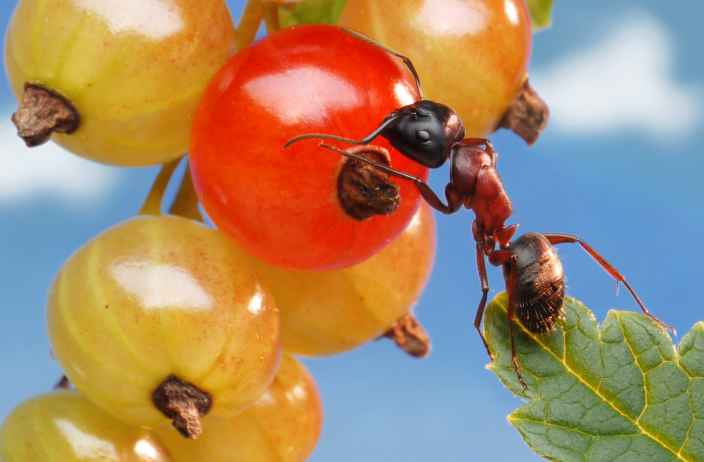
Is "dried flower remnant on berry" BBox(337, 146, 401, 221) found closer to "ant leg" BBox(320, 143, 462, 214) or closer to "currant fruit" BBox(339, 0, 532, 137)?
"ant leg" BBox(320, 143, 462, 214)

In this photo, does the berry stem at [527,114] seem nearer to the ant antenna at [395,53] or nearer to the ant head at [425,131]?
the ant head at [425,131]

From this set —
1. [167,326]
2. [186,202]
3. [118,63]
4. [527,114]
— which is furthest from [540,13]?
[167,326]

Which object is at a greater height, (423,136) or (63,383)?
(423,136)

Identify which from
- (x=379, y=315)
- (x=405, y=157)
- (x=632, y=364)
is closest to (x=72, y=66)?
(x=405, y=157)

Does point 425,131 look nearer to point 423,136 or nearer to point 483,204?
point 423,136

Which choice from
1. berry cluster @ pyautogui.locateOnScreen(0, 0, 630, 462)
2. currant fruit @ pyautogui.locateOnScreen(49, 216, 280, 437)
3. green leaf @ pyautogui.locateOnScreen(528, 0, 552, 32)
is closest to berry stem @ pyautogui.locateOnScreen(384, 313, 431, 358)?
berry cluster @ pyautogui.locateOnScreen(0, 0, 630, 462)

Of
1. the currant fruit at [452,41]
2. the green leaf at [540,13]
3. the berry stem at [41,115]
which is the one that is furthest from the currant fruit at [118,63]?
the green leaf at [540,13]

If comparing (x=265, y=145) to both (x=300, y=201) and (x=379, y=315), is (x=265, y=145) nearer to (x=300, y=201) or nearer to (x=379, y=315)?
(x=300, y=201)
